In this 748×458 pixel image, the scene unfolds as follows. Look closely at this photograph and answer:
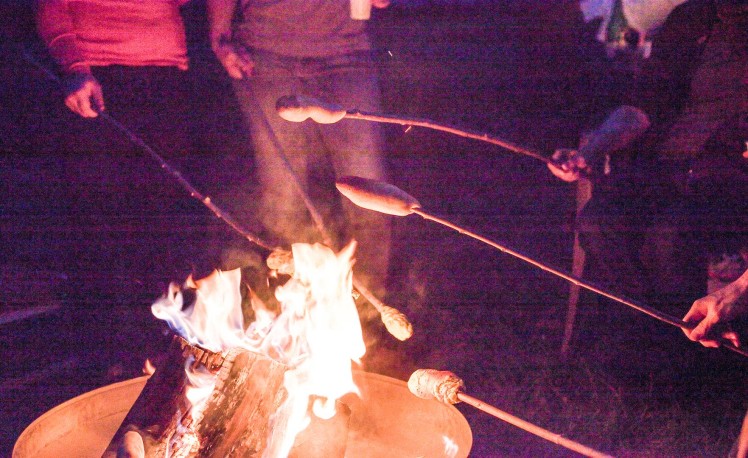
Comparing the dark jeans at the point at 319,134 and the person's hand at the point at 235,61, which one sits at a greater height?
the person's hand at the point at 235,61

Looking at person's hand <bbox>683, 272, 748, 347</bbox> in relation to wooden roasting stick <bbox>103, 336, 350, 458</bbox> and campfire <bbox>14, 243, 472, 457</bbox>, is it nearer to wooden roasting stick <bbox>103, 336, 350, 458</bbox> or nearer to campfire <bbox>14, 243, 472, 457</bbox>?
campfire <bbox>14, 243, 472, 457</bbox>

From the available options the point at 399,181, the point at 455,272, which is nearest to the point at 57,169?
the point at 399,181

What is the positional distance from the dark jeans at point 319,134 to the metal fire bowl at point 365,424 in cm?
80

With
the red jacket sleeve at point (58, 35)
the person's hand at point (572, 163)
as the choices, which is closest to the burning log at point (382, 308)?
the person's hand at point (572, 163)

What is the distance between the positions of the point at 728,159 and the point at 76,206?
3.71 m

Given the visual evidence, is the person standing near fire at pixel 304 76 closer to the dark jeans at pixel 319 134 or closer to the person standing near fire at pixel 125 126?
the dark jeans at pixel 319 134

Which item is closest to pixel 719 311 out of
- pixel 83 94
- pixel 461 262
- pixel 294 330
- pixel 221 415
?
pixel 294 330

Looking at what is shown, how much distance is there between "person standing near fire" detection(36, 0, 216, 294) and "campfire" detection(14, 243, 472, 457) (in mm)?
1222

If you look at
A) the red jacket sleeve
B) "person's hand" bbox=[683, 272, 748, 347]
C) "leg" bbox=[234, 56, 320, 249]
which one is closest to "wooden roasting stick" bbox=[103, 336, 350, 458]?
"leg" bbox=[234, 56, 320, 249]

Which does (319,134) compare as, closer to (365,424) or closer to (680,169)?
(365,424)

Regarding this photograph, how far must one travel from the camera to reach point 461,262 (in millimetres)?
4805

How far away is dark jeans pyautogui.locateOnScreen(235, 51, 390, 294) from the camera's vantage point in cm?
321

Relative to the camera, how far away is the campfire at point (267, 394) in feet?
7.49

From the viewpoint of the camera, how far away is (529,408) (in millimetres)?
3506
